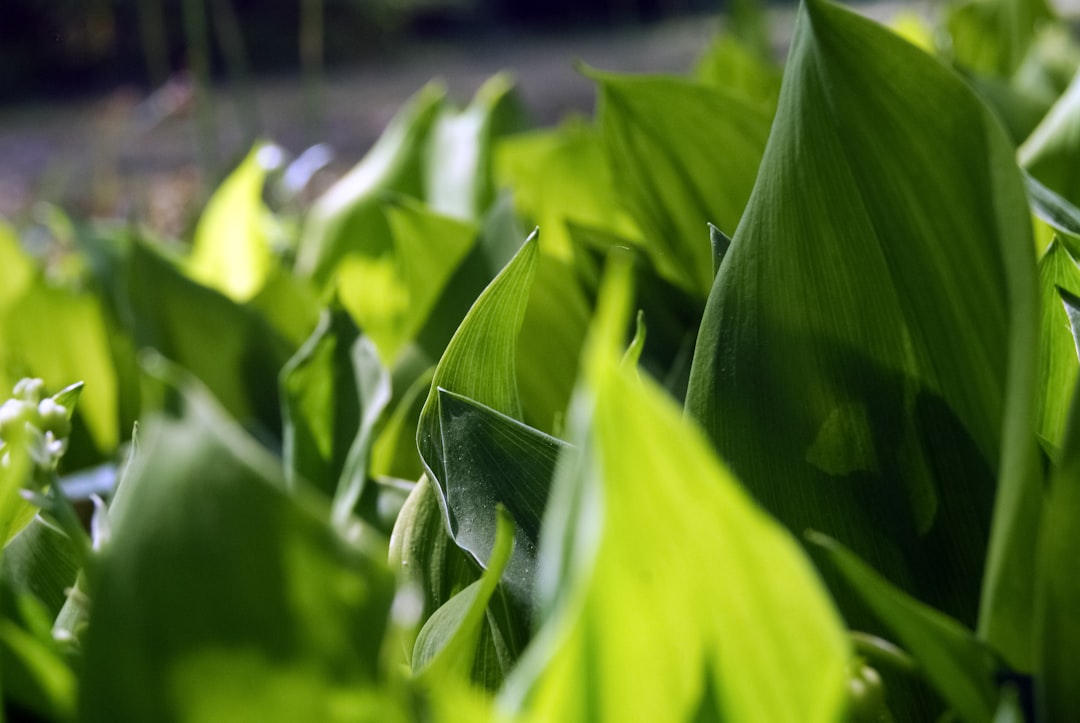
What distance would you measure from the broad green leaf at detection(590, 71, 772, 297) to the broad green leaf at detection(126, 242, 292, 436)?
230 mm

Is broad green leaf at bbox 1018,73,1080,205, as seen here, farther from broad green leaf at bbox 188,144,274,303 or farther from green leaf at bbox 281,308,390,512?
broad green leaf at bbox 188,144,274,303

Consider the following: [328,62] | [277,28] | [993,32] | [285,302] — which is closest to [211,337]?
[285,302]

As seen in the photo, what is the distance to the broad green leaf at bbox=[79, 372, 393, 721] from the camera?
0.22 meters

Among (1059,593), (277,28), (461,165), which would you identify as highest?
(1059,593)

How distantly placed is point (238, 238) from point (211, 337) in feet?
0.70

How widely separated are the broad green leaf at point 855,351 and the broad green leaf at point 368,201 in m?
0.53

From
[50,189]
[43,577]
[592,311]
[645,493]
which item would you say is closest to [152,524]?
[645,493]

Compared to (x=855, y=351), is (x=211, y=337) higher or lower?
lower

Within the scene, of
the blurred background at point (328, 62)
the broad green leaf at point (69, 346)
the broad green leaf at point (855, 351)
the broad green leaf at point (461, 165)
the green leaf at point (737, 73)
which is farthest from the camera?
the blurred background at point (328, 62)

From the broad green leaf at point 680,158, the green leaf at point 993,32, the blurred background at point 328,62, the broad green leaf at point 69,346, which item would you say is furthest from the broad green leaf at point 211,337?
the blurred background at point 328,62

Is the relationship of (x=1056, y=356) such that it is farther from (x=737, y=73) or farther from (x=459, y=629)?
(x=737, y=73)

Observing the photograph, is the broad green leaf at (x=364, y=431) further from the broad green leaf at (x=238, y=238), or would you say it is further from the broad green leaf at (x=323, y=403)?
the broad green leaf at (x=238, y=238)

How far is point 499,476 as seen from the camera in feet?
1.13

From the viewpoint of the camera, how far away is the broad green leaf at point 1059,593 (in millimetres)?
265
